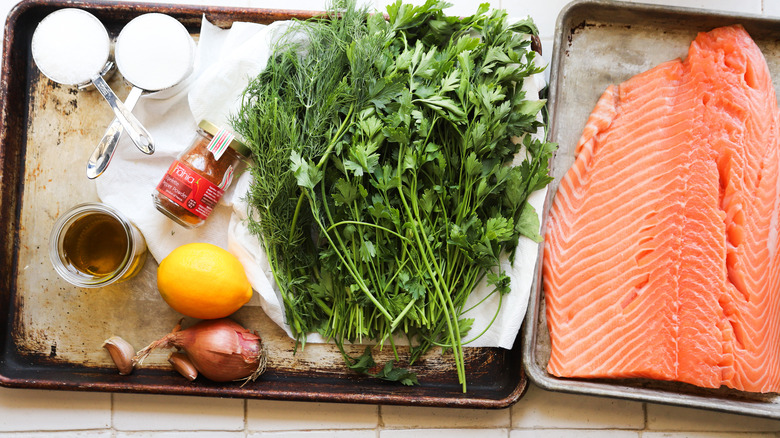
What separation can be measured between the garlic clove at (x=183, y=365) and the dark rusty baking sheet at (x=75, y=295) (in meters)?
0.04

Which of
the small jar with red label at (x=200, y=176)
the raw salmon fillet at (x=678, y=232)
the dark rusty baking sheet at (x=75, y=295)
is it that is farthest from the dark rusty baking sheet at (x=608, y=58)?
the small jar with red label at (x=200, y=176)

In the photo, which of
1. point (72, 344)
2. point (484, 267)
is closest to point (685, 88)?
point (484, 267)

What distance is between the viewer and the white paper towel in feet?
4.12

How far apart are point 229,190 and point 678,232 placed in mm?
1088

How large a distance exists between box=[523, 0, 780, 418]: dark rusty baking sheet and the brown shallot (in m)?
0.68

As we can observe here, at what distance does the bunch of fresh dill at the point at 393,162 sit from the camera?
1.15 m

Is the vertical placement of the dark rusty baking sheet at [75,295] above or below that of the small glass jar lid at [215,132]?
below

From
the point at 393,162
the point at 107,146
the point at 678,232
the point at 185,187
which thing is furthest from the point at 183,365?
the point at 678,232

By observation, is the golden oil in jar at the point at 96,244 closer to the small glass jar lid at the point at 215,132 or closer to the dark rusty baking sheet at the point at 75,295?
the dark rusty baking sheet at the point at 75,295

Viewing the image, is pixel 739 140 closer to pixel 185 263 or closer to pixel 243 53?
pixel 243 53

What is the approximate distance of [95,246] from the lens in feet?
4.16

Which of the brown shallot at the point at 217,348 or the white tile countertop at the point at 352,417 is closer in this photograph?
the brown shallot at the point at 217,348

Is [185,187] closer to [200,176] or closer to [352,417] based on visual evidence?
[200,176]

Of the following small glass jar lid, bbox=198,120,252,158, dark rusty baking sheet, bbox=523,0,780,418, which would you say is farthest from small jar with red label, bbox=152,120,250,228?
dark rusty baking sheet, bbox=523,0,780,418
